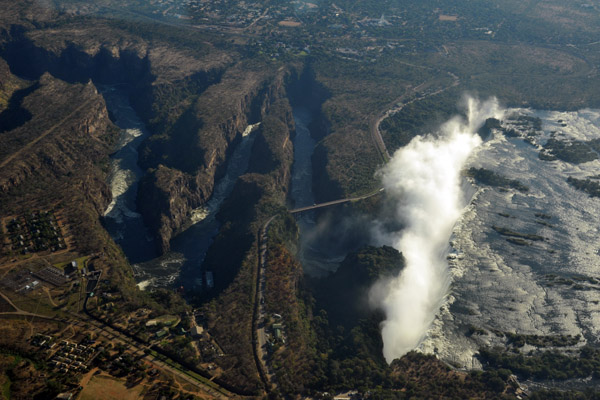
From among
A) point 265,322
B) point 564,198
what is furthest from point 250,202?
point 564,198

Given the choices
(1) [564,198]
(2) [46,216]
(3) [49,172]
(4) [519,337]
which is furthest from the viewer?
(1) [564,198]

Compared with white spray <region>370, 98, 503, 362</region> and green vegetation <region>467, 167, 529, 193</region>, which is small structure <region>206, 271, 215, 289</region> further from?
green vegetation <region>467, 167, 529, 193</region>

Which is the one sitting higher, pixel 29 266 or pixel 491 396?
pixel 29 266

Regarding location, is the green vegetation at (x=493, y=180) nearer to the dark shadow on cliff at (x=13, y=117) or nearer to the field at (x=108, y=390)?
the field at (x=108, y=390)

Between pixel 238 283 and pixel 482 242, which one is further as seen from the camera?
pixel 482 242

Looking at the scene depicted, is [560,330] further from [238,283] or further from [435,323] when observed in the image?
[238,283]

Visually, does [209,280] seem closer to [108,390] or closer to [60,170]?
[108,390]
